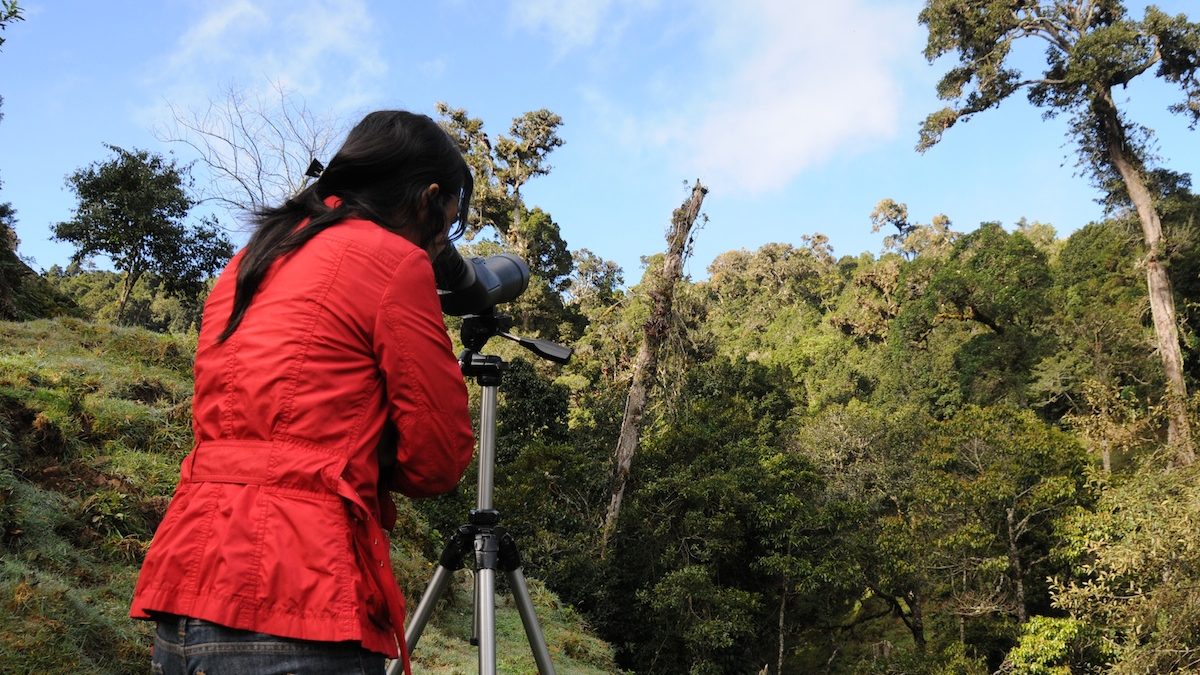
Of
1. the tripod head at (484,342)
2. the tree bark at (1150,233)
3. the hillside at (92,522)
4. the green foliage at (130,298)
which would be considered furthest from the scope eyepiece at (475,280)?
the green foliage at (130,298)

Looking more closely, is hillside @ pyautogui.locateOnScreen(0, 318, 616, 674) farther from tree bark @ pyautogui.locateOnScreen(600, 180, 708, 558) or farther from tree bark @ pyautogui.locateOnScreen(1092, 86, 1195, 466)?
tree bark @ pyautogui.locateOnScreen(1092, 86, 1195, 466)

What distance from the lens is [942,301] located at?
24062 millimetres

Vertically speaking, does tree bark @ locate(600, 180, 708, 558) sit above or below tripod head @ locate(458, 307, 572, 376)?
above

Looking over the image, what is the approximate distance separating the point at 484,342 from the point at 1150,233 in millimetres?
17109

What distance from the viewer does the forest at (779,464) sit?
12.2 feet

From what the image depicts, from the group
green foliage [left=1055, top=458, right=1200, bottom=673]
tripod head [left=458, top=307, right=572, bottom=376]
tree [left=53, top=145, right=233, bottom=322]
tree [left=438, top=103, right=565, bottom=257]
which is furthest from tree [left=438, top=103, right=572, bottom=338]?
tripod head [left=458, top=307, right=572, bottom=376]

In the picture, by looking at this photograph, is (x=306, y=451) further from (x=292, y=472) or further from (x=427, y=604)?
(x=427, y=604)

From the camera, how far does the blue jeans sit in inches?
31.3

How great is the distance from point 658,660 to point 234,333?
1127 cm

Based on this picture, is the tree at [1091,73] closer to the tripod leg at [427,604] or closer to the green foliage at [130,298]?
the tripod leg at [427,604]

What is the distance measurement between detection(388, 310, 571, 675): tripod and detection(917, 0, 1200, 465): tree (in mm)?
15236

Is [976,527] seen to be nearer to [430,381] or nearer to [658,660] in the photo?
[658,660]

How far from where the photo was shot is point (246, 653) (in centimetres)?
79

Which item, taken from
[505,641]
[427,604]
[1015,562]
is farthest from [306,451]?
[1015,562]
